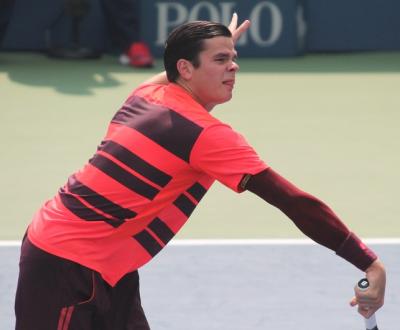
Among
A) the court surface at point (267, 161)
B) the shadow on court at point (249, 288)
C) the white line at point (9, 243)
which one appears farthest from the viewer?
the white line at point (9, 243)

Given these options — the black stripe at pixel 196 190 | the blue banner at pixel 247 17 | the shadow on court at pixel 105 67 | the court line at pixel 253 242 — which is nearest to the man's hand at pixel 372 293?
the black stripe at pixel 196 190

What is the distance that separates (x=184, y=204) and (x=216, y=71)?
48 centimetres

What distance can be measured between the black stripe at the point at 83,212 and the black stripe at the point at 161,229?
0.47 feet

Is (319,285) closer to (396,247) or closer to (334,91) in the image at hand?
(396,247)

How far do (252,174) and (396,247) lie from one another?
332 cm

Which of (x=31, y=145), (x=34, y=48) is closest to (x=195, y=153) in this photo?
(x=31, y=145)

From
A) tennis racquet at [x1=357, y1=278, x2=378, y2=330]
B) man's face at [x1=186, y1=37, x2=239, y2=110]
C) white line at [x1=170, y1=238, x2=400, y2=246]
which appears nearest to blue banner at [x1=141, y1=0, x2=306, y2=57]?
white line at [x1=170, y1=238, x2=400, y2=246]

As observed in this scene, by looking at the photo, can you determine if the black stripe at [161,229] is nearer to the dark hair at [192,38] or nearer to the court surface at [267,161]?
the dark hair at [192,38]

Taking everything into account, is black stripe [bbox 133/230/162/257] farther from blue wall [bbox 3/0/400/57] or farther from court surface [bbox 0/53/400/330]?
blue wall [bbox 3/0/400/57]

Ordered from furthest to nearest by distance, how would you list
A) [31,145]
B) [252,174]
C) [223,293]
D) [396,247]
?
1. [31,145]
2. [396,247]
3. [223,293]
4. [252,174]

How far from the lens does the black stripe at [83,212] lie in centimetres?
391

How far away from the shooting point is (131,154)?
3883 mm

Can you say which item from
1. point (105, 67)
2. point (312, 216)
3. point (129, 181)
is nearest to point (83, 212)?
point (129, 181)

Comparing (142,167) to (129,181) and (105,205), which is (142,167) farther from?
(105,205)
